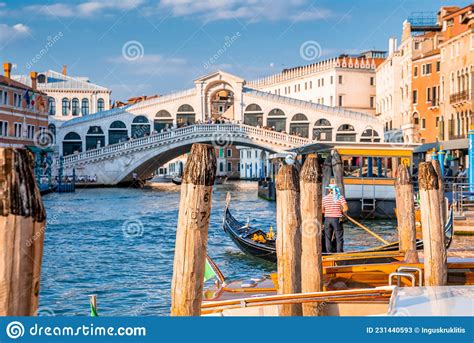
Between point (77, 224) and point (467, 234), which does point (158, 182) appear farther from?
point (467, 234)

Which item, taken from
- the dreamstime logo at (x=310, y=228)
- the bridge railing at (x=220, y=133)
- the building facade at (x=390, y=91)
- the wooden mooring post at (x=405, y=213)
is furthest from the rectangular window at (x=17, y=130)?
the dreamstime logo at (x=310, y=228)

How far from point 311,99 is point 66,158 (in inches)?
494

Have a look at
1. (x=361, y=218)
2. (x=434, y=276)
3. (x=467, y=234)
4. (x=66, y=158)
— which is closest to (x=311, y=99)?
(x=66, y=158)

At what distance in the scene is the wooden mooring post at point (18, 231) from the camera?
222cm

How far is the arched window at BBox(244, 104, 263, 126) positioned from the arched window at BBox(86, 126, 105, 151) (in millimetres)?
4373

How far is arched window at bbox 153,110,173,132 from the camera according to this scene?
25.0 m

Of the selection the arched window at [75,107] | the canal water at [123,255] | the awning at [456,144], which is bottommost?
the canal water at [123,255]

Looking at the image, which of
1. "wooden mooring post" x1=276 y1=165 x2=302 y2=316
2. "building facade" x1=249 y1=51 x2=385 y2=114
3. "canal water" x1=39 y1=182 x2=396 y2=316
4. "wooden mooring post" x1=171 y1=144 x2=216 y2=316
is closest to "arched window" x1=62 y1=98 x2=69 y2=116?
"building facade" x1=249 y1=51 x2=385 y2=114

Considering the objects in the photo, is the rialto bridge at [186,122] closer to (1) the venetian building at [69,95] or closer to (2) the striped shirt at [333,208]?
(1) the venetian building at [69,95]

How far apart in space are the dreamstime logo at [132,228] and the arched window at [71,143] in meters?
13.5

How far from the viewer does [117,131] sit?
2478 cm

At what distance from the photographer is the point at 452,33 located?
18.4 m

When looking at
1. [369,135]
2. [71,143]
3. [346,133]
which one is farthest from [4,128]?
[369,135]

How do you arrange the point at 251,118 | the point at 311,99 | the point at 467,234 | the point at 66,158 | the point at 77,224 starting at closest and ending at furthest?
the point at 467,234 < the point at 77,224 < the point at 66,158 < the point at 251,118 < the point at 311,99
